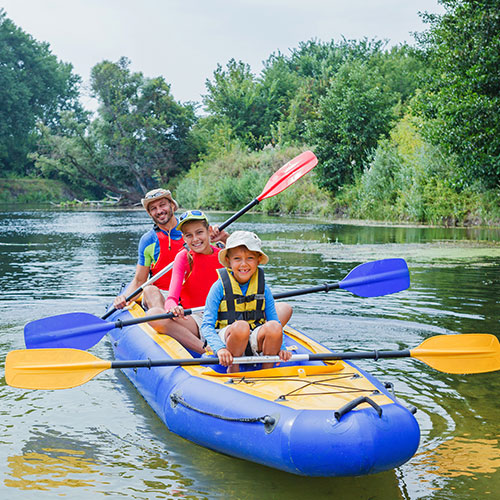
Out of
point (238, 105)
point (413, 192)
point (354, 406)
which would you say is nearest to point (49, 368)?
point (354, 406)

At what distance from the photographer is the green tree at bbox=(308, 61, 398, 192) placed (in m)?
21.0

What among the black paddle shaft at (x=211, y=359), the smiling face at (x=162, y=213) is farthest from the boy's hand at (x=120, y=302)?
the black paddle shaft at (x=211, y=359)

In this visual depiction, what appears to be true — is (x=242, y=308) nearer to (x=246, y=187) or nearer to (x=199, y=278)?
(x=199, y=278)

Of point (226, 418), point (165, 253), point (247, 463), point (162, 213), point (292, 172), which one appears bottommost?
point (247, 463)

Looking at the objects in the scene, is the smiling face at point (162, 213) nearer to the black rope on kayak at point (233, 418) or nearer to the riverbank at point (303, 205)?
the black rope on kayak at point (233, 418)

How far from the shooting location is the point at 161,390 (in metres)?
3.45

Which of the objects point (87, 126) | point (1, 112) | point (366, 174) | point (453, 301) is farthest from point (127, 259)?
point (1, 112)

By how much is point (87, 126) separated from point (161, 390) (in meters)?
38.0

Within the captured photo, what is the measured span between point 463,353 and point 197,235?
1620 mm

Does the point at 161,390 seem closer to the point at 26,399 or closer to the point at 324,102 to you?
the point at 26,399

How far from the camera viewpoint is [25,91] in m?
45.8

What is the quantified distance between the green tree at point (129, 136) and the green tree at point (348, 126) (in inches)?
701

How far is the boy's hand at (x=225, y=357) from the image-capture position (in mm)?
3111

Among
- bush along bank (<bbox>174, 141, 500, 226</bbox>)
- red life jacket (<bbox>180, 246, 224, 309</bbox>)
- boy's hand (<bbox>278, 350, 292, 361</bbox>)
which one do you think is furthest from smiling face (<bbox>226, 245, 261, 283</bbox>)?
bush along bank (<bbox>174, 141, 500, 226</bbox>)
